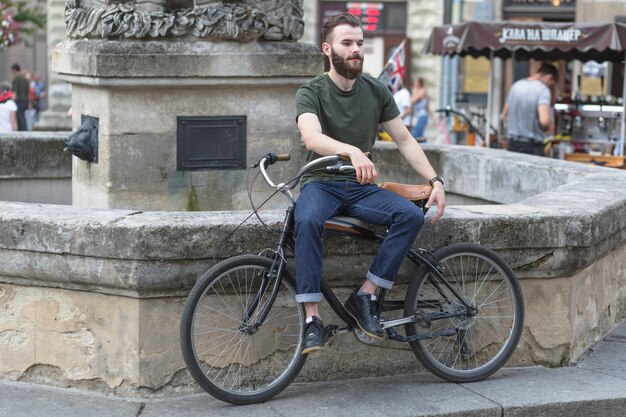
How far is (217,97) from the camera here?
7.38 meters

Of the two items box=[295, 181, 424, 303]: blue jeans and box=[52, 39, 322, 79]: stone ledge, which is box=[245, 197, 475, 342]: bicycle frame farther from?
box=[52, 39, 322, 79]: stone ledge

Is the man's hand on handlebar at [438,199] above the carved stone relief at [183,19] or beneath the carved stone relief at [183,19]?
beneath

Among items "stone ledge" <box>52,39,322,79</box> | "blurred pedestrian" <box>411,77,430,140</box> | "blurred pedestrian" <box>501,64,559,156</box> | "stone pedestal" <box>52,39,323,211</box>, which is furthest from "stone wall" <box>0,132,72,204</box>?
"blurred pedestrian" <box>411,77,430,140</box>

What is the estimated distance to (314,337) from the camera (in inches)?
208

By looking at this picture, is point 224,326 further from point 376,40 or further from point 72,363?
point 376,40

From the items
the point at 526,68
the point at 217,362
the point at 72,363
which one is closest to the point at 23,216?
the point at 72,363

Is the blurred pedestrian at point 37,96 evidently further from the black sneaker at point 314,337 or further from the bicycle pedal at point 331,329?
the black sneaker at point 314,337

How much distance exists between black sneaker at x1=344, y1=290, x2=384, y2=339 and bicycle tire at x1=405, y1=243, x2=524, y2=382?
0.72 ft

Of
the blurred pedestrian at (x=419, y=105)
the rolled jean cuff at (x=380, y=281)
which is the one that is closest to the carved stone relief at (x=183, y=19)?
the rolled jean cuff at (x=380, y=281)

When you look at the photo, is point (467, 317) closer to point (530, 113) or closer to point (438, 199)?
Result: point (438, 199)

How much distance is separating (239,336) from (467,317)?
40.6 inches

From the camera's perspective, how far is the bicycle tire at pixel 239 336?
5219 millimetres

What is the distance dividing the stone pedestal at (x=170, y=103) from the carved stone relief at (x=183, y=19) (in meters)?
0.06

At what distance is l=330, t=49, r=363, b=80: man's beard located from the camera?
5555 millimetres
